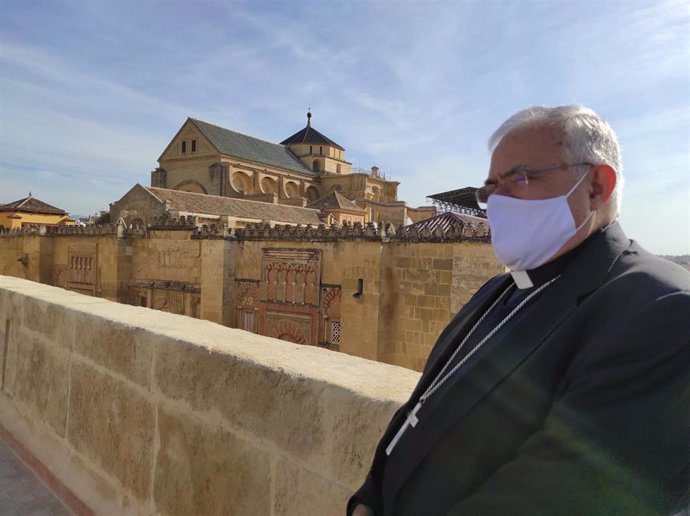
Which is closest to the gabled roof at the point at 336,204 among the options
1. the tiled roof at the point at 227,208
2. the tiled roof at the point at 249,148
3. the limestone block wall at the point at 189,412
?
the tiled roof at the point at 227,208

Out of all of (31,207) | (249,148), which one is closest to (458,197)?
(249,148)

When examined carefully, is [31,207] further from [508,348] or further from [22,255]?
[508,348]

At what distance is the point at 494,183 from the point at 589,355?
465 mm

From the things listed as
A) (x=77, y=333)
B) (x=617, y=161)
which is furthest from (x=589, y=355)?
(x=77, y=333)

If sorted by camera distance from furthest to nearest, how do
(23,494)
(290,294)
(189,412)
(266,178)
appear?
(266,178)
(290,294)
(23,494)
(189,412)

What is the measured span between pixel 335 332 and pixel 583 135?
39.7 feet

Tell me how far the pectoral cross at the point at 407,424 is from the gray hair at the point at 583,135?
0.54m

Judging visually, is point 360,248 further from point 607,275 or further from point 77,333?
point 607,275

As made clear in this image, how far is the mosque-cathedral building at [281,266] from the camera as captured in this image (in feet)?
36.1

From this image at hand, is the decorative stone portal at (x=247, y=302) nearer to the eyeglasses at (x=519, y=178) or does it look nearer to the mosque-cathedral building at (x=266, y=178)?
the mosque-cathedral building at (x=266, y=178)

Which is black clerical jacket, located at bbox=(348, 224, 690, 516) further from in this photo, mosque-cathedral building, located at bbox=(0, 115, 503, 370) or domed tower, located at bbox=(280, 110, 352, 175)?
domed tower, located at bbox=(280, 110, 352, 175)

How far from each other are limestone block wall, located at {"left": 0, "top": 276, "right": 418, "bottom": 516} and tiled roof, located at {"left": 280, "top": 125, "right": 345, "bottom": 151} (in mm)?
44289

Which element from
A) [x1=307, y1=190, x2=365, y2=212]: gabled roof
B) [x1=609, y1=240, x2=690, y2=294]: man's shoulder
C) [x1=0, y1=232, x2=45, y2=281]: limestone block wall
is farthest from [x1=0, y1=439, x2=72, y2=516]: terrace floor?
[x1=307, y1=190, x2=365, y2=212]: gabled roof

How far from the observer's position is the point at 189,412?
170cm
